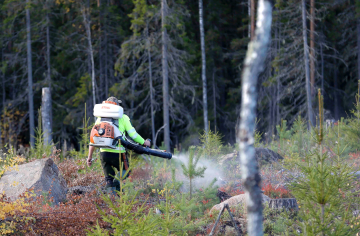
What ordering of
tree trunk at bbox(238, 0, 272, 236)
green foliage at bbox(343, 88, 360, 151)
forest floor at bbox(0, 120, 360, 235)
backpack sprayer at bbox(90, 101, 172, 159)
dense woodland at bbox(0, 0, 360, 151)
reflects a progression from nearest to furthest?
1. tree trunk at bbox(238, 0, 272, 236)
2. forest floor at bbox(0, 120, 360, 235)
3. backpack sprayer at bbox(90, 101, 172, 159)
4. green foliage at bbox(343, 88, 360, 151)
5. dense woodland at bbox(0, 0, 360, 151)

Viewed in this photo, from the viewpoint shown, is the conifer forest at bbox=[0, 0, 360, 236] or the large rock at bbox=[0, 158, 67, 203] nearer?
the conifer forest at bbox=[0, 0, 360, 236]

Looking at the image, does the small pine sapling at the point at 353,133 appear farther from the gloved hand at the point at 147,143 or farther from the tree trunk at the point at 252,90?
the tree trunk at the point at 252,90

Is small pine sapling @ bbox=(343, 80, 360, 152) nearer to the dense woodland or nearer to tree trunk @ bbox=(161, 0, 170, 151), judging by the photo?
tree trunk @ bbox=(161, 0, 170, 151)

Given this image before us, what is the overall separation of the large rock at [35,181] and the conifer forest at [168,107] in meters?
0.03

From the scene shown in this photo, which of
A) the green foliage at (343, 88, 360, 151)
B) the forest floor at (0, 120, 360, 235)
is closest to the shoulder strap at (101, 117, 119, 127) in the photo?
the forest floor at (0, 120, 360, 235)

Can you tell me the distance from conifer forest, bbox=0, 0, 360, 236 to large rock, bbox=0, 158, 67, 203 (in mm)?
29

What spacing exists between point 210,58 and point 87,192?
66.4 feet

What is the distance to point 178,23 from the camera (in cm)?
2073

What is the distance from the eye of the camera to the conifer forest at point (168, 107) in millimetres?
7363

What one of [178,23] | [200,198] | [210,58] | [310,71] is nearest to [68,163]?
[200,198]

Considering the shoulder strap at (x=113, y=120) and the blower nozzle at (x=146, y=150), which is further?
the blower nozzle at (x=146, y=150)

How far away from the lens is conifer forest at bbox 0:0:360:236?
7363 millimetres

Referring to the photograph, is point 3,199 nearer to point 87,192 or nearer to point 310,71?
point 87,192

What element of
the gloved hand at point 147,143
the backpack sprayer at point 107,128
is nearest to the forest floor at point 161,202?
the gloved hand at point 147,143
